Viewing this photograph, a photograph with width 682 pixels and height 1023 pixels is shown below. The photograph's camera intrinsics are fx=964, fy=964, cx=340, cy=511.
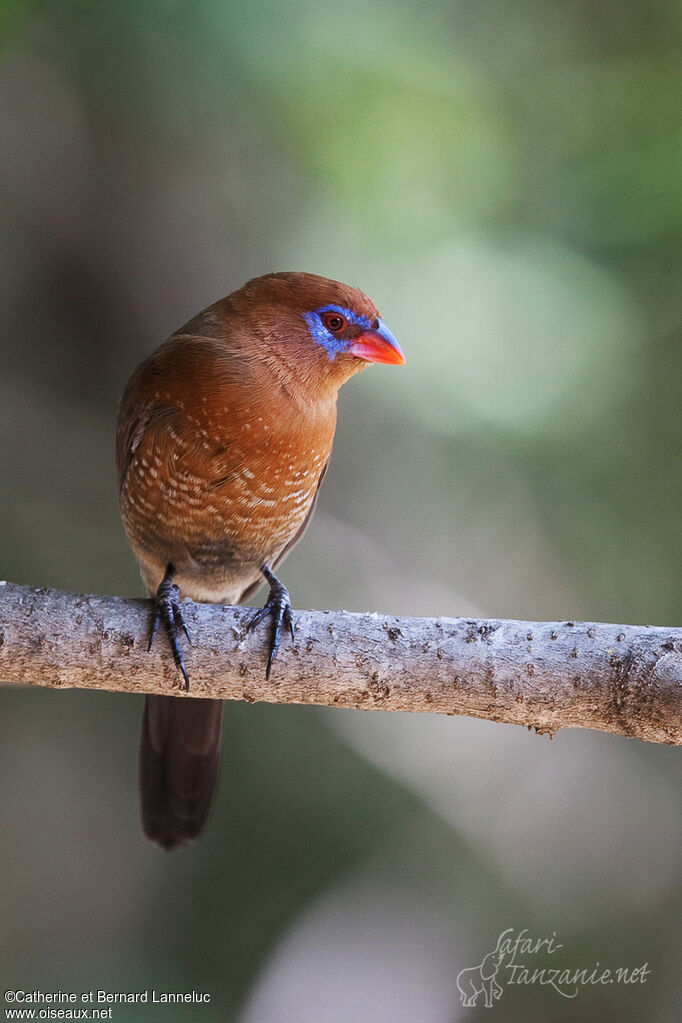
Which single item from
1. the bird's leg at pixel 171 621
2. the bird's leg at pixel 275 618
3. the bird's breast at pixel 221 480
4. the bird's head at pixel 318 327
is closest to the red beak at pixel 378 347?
the bird's head at pixel 318 327

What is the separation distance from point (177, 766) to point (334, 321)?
1415mm

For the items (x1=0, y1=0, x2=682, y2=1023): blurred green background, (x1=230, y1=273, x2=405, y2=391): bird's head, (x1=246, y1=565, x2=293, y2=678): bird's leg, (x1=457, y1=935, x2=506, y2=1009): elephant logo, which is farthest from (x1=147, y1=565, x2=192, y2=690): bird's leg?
(x1=457, y1=935, x2=506, y2=1009): elephant logo

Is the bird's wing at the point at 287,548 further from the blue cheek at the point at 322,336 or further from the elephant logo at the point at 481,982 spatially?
the elephant logo at the point at 481,982

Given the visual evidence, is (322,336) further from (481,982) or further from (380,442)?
(481,982)

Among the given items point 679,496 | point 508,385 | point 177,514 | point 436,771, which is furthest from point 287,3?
point 436,771

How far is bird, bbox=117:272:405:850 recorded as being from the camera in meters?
2.31

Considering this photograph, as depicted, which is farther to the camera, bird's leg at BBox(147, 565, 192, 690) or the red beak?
the red beak

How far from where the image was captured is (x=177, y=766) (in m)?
2.88

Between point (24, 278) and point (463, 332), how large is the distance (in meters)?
1.68

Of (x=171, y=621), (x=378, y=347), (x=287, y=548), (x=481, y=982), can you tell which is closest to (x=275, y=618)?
(x=171, y=621)

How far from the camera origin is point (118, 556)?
3.82m

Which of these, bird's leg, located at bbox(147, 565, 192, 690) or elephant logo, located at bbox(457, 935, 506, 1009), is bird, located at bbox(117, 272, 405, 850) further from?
elephant logo, located at bbox(457, 935, 506, 1009)

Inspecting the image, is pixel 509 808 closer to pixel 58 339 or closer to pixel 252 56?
pixel 58 339

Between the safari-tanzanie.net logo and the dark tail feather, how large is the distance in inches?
47.8
